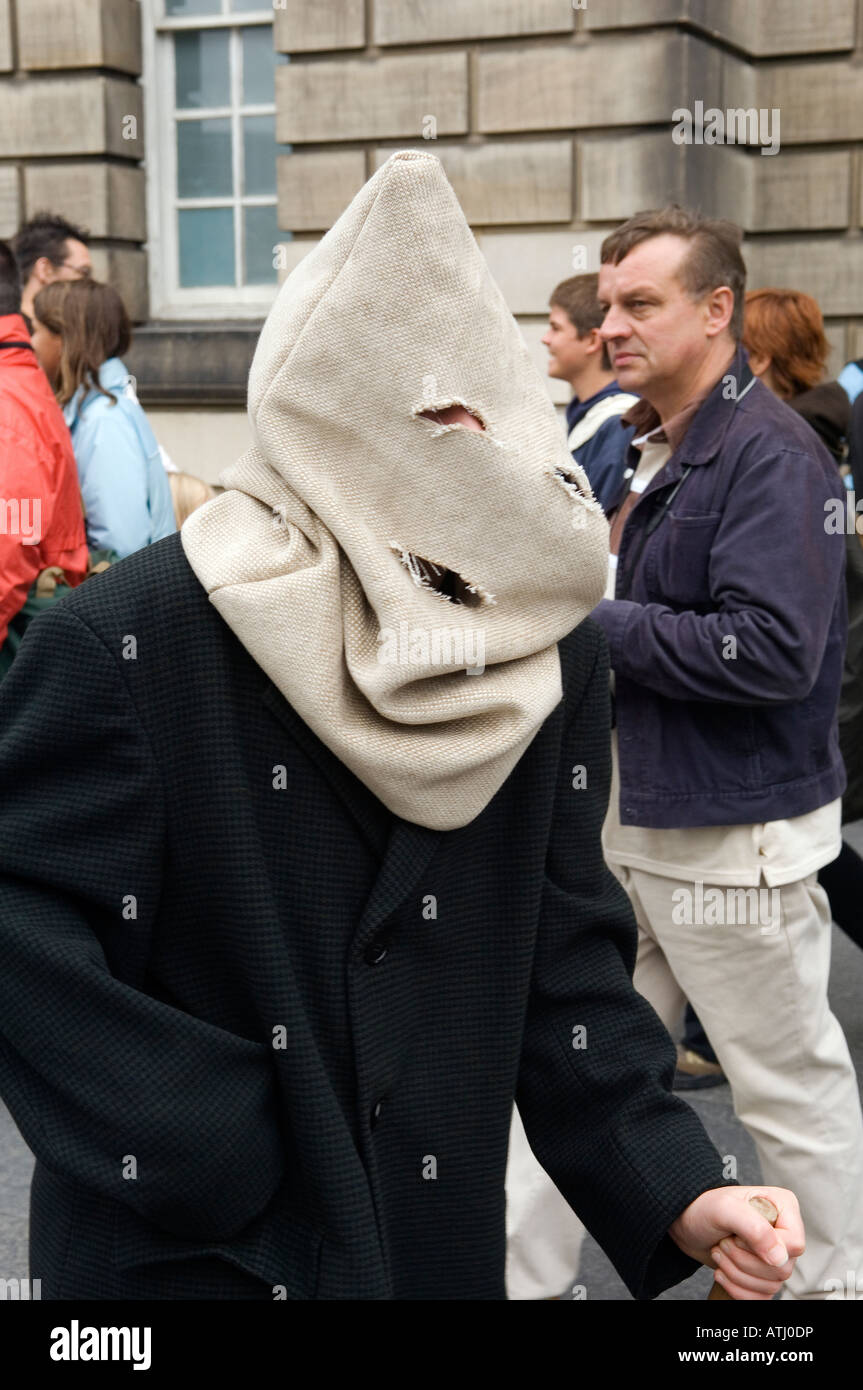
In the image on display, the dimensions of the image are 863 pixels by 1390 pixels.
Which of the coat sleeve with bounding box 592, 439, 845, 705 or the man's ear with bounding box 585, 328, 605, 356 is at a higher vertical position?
the man's ear with bounding box 585, 328, 605, 356

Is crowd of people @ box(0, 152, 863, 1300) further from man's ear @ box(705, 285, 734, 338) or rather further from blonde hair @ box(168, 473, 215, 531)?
blonde hair @ box(168, 473, 215, 531)

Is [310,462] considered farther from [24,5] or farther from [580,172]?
[24,5]

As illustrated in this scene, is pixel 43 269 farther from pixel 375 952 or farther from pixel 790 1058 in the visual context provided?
pixel 375 952

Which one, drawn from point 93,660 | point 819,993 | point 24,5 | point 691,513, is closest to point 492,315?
point 93,660

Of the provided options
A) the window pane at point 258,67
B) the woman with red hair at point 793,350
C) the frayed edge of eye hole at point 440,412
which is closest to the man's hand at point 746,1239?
the frayed edge of eye hole at point 440,412

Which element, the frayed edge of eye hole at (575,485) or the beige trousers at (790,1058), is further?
the beige trousers at (790,1058)

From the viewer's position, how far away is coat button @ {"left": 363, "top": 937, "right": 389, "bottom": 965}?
5.98 ft

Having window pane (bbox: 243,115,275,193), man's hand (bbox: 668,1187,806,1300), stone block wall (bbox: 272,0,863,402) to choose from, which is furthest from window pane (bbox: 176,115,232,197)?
man's hand (bbox: 668,1187,806,1300)

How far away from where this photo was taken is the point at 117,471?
18.5 ft

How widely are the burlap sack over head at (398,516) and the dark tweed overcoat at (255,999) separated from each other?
8cm

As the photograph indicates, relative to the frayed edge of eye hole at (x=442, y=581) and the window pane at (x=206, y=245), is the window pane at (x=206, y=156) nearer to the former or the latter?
the window pane at (x=206, y=245)

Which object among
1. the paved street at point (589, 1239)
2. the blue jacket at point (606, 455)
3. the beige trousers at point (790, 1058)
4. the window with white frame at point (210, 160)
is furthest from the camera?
the window with white frame at point (210, 160)

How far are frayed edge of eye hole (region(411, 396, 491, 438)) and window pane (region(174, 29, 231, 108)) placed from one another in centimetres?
1073

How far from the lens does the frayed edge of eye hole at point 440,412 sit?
68.2 inches
